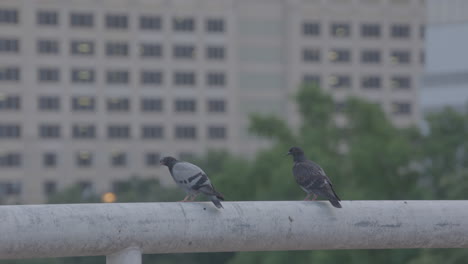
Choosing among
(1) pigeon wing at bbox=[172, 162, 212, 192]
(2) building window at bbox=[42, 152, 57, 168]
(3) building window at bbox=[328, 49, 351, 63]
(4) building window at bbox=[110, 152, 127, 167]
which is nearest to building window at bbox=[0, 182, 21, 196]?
(2) building window at bbox=[42, 152, 57, 168]

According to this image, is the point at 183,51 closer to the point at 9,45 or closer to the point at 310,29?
the point at 310,29

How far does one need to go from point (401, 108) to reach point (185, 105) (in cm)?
3132

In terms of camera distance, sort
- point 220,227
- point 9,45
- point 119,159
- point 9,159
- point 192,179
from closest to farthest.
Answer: point 220,227 < point 192,179 < point 9,45 < point 9,159 < point 119,159

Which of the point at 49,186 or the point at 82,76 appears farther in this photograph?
the point at 82,76

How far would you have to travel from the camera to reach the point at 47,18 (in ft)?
420

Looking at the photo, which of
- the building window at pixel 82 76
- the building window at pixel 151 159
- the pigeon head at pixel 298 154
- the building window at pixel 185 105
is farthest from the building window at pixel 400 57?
the pigeon head at pixel 298 154

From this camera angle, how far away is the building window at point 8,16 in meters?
125

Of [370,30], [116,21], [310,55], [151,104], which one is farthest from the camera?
[370,30]

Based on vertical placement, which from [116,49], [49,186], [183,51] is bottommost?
[49,186]


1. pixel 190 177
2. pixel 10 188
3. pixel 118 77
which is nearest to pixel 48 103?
pixel 118 77

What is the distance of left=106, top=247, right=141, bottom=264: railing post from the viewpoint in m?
6.32

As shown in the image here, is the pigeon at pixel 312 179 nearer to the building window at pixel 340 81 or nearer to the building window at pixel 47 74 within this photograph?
the building window at pixel 47 74

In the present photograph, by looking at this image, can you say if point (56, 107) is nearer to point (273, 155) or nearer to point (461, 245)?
point (273, 155)

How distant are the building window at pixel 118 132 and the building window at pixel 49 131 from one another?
683 centimetres
